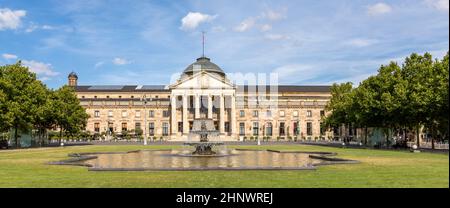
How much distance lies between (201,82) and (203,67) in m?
12.9

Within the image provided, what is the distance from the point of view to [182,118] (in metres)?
123

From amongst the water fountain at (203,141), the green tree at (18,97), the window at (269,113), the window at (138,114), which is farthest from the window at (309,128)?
the water fountain at (203,141)

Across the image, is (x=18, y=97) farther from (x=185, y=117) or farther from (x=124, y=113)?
(x=124, y=113)

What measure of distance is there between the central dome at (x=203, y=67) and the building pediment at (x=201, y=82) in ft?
33.7

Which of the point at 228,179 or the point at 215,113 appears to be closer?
the point at 228,179

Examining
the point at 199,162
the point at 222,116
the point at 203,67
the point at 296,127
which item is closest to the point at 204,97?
the point at 222,116

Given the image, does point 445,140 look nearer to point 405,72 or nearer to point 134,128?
point 405,72

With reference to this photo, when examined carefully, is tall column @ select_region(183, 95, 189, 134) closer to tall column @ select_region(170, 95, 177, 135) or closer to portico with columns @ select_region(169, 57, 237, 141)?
portico with columns @ select_region(169, 57, 237, 141)

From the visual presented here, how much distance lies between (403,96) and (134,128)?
284ft

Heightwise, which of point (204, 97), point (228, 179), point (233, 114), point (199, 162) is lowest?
point (199, 162)

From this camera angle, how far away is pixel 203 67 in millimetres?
131000

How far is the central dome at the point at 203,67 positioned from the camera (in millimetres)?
130875

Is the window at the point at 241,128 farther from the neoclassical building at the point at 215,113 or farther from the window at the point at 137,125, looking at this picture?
the window at the point at 137,125

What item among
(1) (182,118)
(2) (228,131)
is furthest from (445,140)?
(1) (182,118)
